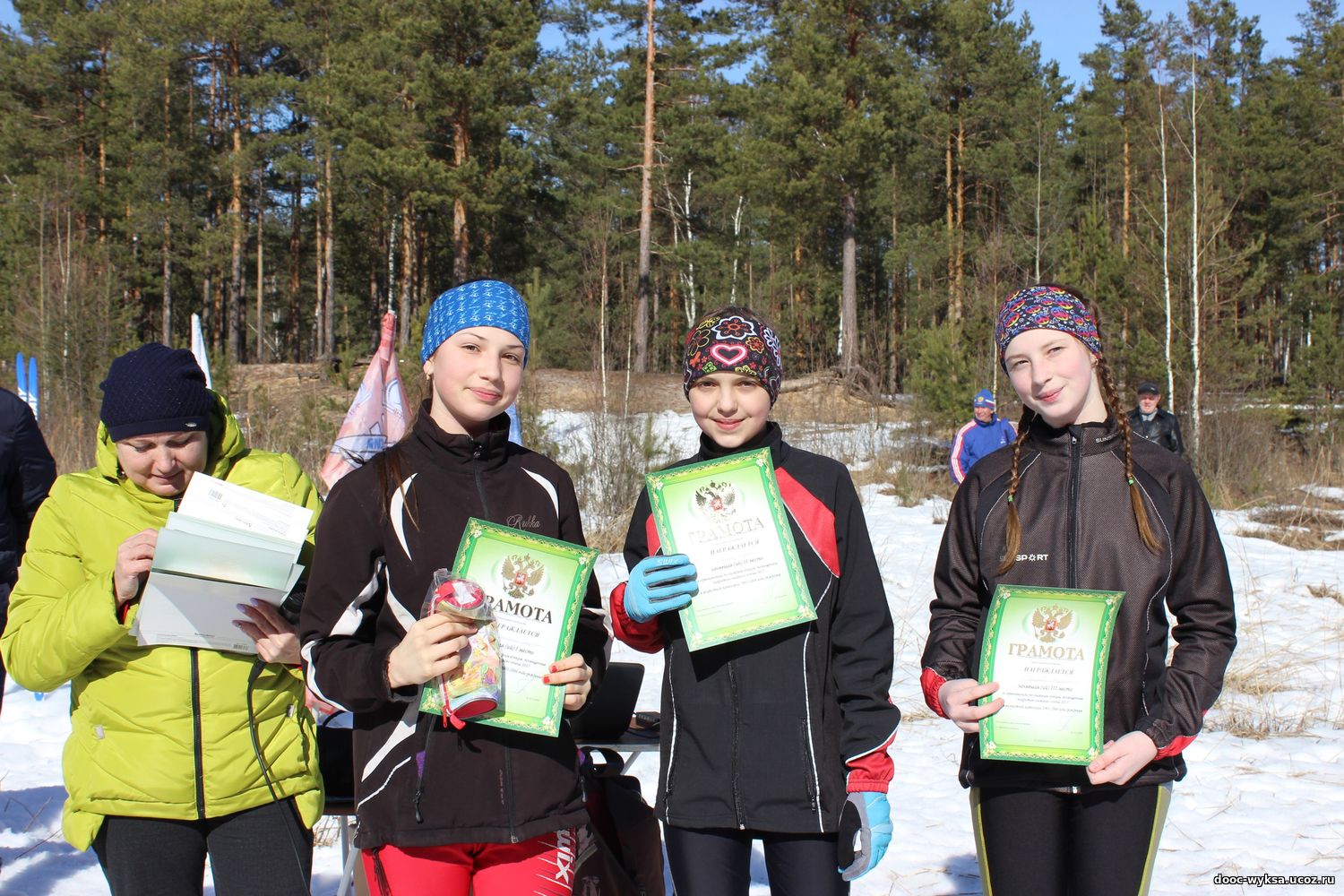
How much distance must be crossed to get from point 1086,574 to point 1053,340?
1.82 feet

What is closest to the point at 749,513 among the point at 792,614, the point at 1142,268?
the point at 792,614

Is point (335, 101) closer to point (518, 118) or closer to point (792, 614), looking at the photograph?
point (518, 118)

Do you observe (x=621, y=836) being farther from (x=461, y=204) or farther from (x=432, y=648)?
(x=461, y=204)

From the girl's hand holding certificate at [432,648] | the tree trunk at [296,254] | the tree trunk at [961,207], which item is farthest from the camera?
the tree trunk at [296,254]

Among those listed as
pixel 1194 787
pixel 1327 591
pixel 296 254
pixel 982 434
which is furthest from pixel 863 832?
pixel 296 254

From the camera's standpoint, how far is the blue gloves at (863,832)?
2.18 metres

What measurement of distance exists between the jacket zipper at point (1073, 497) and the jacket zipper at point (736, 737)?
804 millimetres

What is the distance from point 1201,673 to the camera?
2285mm

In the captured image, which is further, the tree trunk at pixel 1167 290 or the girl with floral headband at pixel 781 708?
the tree trunk at pixel 1167 290

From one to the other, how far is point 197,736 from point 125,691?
0.21 meters

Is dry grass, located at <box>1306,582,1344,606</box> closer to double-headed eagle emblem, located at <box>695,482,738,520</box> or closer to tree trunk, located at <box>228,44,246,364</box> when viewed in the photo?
double-headed eagle emblem, located at <box>695,482,738,520</box>

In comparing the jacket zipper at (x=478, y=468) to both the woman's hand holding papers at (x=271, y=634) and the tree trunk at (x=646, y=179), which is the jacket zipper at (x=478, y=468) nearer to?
the woman's hand holding papers at (x=271, y=634)

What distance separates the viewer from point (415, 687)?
217cm

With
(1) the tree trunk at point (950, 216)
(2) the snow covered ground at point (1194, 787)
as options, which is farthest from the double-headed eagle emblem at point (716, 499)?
(1) the tree trunk at point (950, 216)
